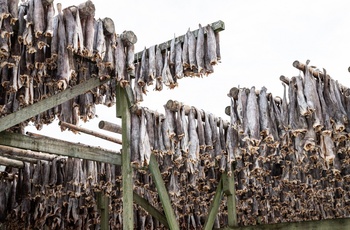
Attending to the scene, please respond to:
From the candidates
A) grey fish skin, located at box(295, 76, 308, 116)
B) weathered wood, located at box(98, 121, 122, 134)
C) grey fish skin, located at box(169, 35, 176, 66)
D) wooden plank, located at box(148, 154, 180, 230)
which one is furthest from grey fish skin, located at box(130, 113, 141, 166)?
grey fish skin, located at box(295, 76, 308, 116)

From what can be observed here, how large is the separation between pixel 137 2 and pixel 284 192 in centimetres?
789

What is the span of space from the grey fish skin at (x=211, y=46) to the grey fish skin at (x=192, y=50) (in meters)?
0.18

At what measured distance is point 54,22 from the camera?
16.9 feet

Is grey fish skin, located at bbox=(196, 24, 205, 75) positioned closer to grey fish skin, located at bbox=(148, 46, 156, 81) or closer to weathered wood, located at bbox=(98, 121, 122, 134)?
grey fish skin, located at bbox=(148, 46, 156, 81)

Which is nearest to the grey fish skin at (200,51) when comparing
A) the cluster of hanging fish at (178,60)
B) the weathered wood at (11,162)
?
the cluster of hanging fish at (178,60)

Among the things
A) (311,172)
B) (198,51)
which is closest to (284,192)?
(311,172)

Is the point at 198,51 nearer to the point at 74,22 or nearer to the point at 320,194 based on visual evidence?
the point at 74,22

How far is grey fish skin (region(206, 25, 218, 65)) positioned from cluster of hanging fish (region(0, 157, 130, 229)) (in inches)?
151

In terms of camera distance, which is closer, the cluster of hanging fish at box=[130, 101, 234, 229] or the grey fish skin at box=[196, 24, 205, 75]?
the grey fish skin at box=[196, 24, 205, 75]

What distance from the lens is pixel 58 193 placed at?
877 cm

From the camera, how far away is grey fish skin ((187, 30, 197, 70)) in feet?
18.4

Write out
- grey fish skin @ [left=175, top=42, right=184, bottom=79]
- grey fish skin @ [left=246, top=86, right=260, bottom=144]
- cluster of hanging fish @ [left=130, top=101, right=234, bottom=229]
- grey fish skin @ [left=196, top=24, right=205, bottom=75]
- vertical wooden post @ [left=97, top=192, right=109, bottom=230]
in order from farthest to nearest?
1. vertical wooden post @ [left=97, top=192, right=109, bottom=230]
2. cluster of hanging fish @ [left=130, top=101, right=234, bottom=229]
3. grey fish skin @ [left=246, top=86, right=260, bottom=144]
4. grey fish skin @ [left=175, top=42, right=184, bottom=79]
5. grey fish skin @ [left=196, top=24, right=205, bottom=75]

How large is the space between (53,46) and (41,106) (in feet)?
2.57

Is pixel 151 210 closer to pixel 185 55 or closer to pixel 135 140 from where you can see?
pixel 135 140
